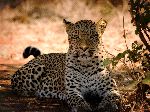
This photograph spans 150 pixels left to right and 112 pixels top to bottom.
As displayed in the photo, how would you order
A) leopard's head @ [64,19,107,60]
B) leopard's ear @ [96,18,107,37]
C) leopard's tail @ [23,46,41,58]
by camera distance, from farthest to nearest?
leopard's tail @ [23,46,41,58]
leopard's ear @ [96,18,107,37]
leopard's head @ [64,19,107,60]

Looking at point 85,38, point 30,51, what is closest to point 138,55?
point 85,38

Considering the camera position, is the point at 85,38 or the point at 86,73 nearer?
the point at 85,38

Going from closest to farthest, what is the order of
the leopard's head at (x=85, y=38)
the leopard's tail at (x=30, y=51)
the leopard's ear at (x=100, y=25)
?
the leopard's head at (x=85, y=38) < the leopard's ear at (x=100, y=25) < the leopard's tail at (x=30, y=51)

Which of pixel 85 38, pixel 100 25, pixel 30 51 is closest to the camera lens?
pixel 85 38

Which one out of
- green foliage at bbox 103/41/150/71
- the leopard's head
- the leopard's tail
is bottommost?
green foliage at bbox 103/41/150/71

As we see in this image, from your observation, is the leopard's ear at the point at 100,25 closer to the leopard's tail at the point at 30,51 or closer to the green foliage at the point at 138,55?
the green foliage at the point at 138,55

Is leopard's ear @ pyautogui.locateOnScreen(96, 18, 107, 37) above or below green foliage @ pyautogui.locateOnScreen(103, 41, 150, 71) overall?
above

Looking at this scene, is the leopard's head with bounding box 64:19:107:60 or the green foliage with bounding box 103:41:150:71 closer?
the green foliage with bounding box 103:41:150:71

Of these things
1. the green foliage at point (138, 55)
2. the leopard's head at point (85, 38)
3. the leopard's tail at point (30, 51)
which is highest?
the leopard's tail at point (30, 51)

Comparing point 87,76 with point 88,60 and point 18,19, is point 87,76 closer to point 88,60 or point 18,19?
point 88,60

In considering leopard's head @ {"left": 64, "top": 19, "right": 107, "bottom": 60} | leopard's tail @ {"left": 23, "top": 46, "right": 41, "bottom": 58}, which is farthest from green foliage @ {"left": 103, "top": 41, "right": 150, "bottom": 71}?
leopard's tail @ {"left": 23, "top": 46, "right": 41, "bottom": 58}

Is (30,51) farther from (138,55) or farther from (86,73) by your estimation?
Answer: (138,55)

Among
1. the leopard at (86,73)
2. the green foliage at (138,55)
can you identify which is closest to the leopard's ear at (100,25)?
the leopard at (86,73)

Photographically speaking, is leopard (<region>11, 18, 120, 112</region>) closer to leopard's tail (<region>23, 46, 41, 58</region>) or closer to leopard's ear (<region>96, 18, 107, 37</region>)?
leopard's ear (<region>96, 18, 107, 37</region>)
